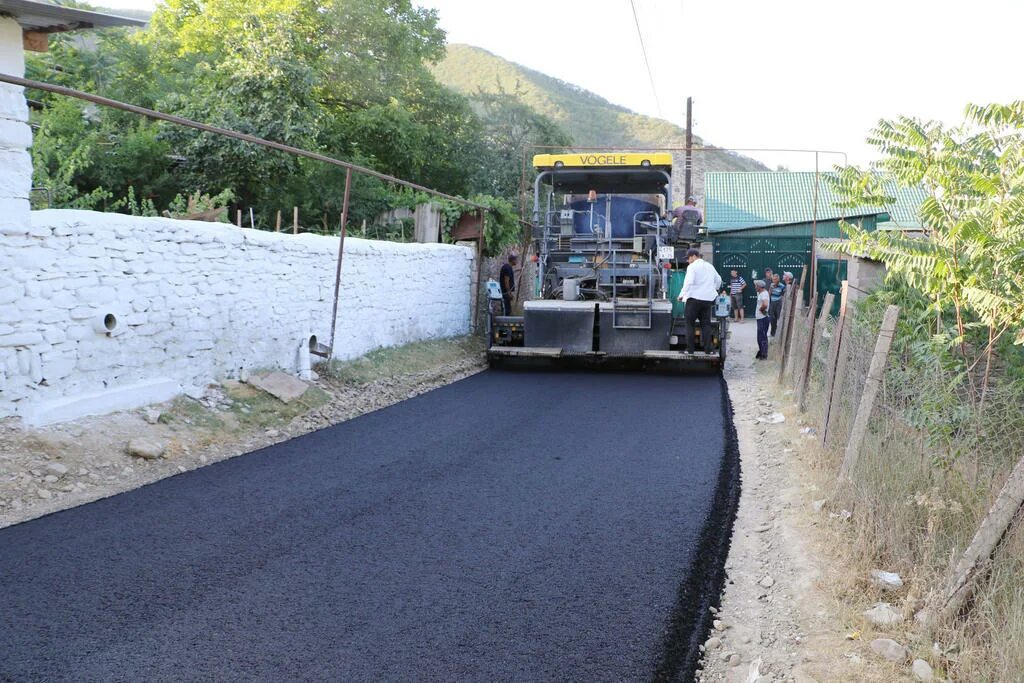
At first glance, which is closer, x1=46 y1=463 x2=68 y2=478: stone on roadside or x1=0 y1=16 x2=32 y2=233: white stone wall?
x1=46 y1=463 x2=68 y2=478: stone on roadside

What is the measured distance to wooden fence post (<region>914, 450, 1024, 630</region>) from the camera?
364 centimetres

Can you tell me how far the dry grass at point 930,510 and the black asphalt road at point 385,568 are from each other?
76 cm

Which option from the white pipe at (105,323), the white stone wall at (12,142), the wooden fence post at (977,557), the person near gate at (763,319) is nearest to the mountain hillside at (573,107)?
the person near gate at (763,319)

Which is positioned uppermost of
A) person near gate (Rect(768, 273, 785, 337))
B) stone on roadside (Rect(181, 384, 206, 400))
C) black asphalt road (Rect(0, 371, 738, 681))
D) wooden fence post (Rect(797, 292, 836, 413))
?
person near gate (Rect(768, 273, 785, 337))

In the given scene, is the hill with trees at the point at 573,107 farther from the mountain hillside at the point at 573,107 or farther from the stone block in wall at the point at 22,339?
the stone block in wall at the point at 22,339

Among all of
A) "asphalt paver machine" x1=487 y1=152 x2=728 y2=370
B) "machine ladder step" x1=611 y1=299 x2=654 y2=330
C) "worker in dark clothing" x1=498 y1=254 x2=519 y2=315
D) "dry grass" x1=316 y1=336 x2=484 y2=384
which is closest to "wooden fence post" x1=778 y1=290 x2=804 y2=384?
"asphalt paver machine" x1=487 y1=152 x2=728 y2=370

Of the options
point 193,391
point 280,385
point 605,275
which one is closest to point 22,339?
point 193,391

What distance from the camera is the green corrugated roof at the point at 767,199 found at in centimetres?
3475

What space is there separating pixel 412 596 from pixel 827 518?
2.74 meters

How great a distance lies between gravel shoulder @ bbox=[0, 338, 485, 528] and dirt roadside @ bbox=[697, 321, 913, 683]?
4080mm

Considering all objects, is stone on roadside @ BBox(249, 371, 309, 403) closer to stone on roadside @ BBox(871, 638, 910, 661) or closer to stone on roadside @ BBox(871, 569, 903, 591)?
stone on roadside @ BBox(871, 569, 903, 591)

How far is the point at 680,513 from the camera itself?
5926mm

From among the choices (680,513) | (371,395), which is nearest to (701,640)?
(680,513)

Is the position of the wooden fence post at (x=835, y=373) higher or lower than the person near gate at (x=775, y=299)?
lower
